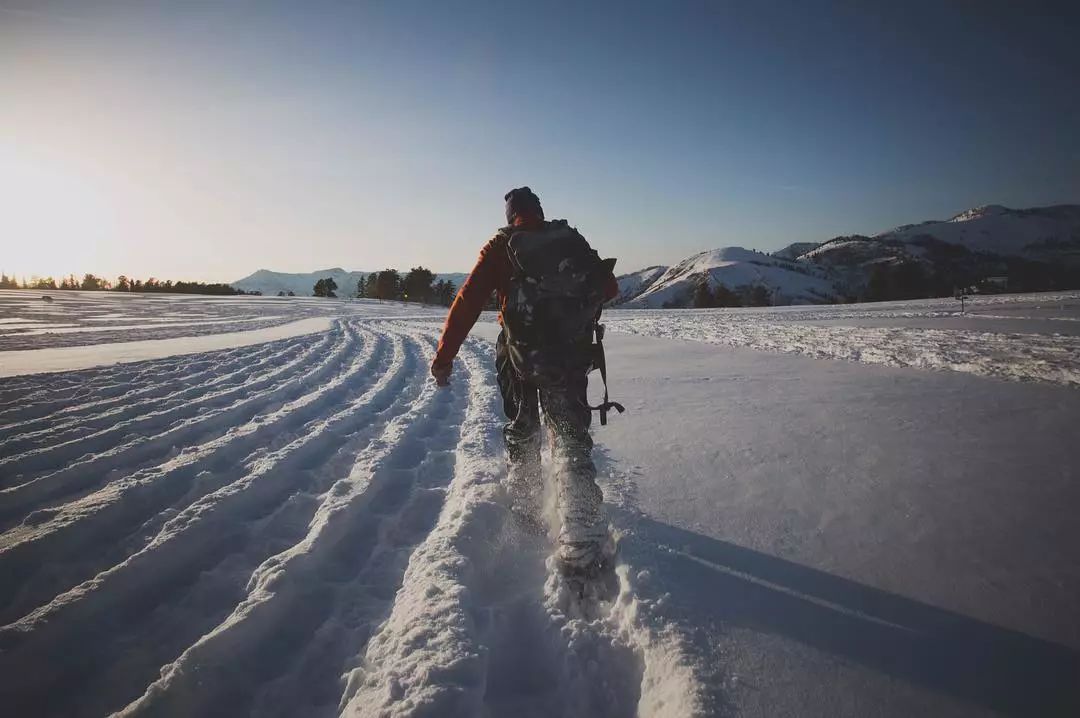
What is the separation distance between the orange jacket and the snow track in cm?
99

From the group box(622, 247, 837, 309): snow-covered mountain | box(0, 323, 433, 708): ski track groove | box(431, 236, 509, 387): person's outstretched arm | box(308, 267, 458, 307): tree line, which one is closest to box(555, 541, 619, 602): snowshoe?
box(431, 236, 509, 387): person's outstretched arm

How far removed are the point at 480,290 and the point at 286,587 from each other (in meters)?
1.70

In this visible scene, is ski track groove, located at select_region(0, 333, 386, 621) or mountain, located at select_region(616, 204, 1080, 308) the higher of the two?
mountain, located at select_region(616, 204, 1080, 308)

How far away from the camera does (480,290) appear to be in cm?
238

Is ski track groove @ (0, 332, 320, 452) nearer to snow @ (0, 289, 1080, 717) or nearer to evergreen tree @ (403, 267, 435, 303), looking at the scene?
snow @ (0, 289, 1080, 717)

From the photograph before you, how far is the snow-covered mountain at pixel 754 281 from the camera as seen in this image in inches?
5037

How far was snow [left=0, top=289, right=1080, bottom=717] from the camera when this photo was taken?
4.42 ft

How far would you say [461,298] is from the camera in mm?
2398

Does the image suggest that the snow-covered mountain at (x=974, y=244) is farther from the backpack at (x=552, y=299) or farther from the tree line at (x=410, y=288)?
the backpack at (x=552, y=299)

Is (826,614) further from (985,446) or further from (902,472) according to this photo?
(985,446)

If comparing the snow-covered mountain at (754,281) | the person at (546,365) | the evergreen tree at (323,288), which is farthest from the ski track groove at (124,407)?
the snow-covered mountain at (754,281)

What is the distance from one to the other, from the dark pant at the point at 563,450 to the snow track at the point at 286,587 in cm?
21

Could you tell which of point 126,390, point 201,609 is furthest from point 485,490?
point 126,390

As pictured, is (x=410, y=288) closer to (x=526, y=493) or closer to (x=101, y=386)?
(x=101, y=386)
